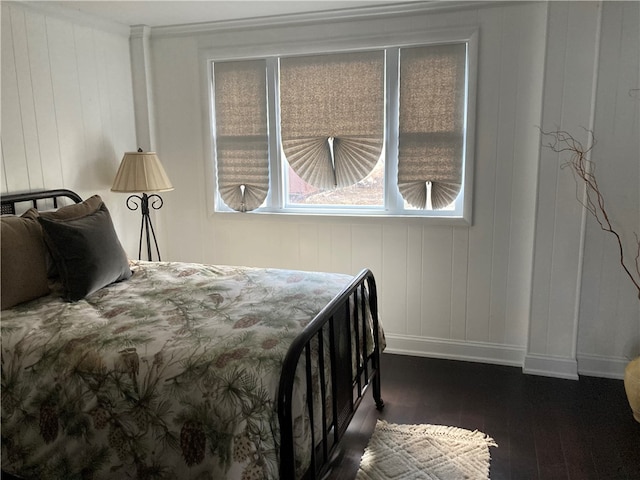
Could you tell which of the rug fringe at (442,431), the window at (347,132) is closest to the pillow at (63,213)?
the window at (347,132)

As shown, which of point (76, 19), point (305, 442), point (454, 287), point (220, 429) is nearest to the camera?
point (220, 429)

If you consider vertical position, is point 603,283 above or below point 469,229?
below

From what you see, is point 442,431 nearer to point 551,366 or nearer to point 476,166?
point 551,366

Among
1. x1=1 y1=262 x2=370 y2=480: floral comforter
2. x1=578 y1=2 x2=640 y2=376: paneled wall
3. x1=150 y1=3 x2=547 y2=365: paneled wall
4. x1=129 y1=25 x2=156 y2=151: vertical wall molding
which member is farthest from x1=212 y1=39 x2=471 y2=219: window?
x1=1 y1=262 x2=370 y2=480: floral comforter

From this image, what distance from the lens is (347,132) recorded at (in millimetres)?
3527

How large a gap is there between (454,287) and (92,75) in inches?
108

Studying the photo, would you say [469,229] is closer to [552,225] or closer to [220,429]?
[552,225]

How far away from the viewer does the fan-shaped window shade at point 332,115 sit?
3443mm

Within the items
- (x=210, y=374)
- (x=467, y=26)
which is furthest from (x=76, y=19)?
(x=210, y=374)

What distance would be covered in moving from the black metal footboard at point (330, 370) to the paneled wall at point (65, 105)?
1967mm

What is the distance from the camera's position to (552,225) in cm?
310

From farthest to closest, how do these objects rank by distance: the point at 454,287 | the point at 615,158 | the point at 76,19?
1. the point at 454,287
2. the point at 76,19
3. the point at 615,158

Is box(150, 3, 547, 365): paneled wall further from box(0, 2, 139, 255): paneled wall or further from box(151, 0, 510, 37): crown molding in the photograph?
box(0, 2, 139, 255): paneled wall

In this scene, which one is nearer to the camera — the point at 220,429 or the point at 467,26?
the point at 220,429
